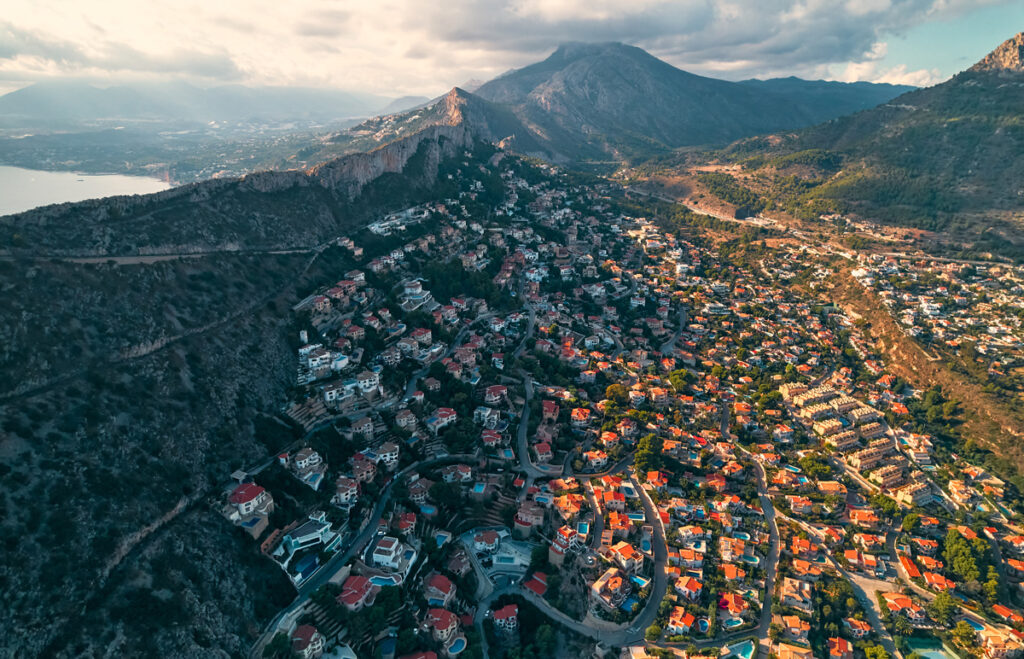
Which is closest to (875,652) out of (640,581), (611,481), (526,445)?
(640,581)

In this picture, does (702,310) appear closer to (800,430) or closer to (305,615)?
(800,430)

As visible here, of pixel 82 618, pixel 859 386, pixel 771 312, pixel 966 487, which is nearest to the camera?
pixel 82 618

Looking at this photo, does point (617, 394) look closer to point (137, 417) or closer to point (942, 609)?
point (942, 609)

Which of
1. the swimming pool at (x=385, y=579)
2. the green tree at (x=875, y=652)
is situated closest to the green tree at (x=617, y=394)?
the green tree at (x=875, y=652)

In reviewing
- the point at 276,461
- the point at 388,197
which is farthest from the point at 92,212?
the point at 388,197

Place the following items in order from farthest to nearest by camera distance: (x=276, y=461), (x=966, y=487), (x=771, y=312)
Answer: (x=771, y=312)
(x=966, y=487)
(x=276, y=461)

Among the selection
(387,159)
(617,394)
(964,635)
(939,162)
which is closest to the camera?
(964,635)

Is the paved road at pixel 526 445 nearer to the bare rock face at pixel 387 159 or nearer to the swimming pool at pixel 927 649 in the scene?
the swimming pool at pixel 927 649
